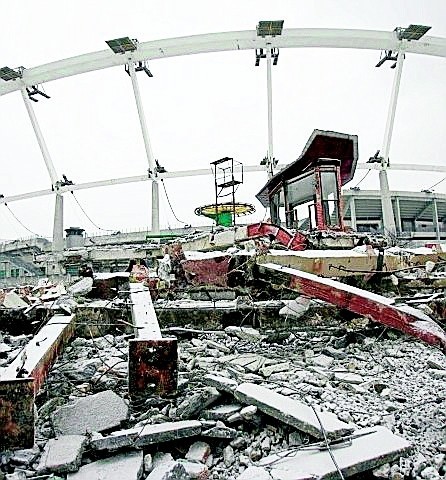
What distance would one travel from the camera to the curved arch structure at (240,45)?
1631cm

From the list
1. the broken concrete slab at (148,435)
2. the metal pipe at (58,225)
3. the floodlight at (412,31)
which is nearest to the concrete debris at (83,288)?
the broken concrete slab at (148,435)

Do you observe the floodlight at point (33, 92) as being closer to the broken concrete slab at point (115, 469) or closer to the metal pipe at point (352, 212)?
the metal pipe at point (352, 212)

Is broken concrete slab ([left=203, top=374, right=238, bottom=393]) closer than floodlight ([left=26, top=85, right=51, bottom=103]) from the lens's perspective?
Yes

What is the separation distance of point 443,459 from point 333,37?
672 inches

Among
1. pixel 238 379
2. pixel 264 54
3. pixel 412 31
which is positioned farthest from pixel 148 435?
pixel 412 31

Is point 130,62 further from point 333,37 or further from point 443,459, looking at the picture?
point 443,459

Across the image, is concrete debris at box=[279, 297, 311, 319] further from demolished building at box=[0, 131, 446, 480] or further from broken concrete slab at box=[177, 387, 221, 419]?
broken concrete slab at box=[177, 387, 221, 419]

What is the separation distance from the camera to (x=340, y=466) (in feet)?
4.96

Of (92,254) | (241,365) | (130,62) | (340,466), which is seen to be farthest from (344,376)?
(130,62)

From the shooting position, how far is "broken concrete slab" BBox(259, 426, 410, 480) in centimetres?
151

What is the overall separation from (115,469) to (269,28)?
16827 mm

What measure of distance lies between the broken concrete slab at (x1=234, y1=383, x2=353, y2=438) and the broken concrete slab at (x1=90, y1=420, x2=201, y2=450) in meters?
0.30

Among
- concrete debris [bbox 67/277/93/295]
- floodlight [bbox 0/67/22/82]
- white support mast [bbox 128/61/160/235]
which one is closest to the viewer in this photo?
concrete debris [bbox 67/277/93/295]

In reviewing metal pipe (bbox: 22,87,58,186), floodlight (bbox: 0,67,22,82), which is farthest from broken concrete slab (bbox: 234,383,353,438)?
metal pipe (bbox: 22,87,58,186)
